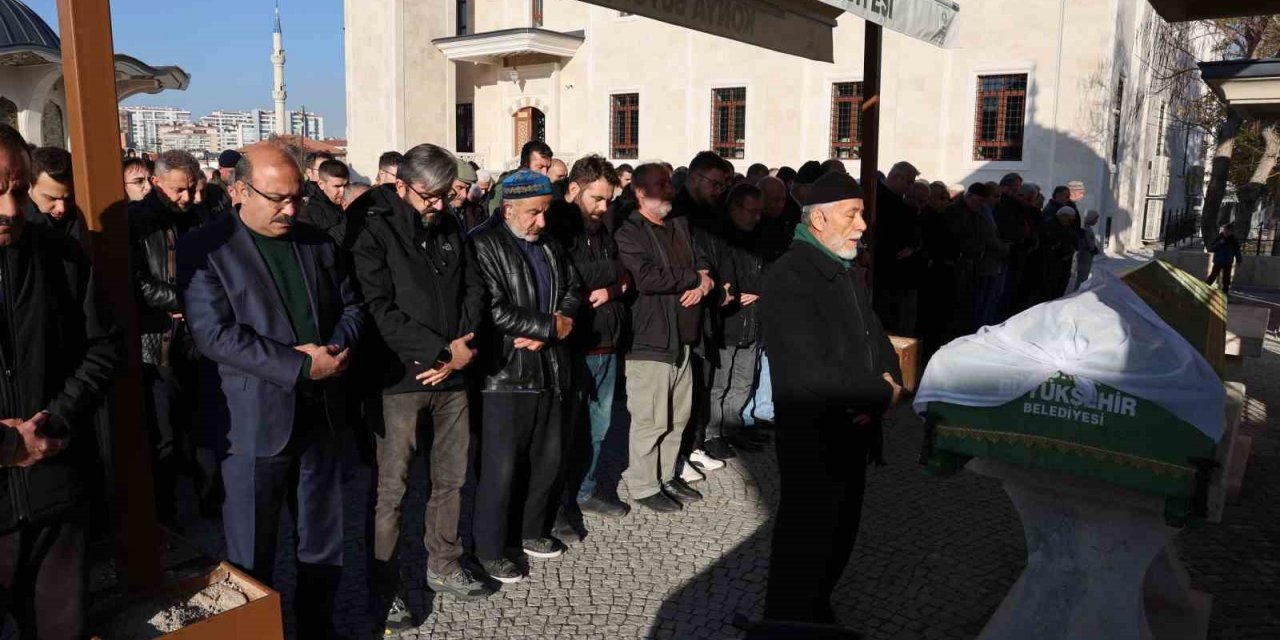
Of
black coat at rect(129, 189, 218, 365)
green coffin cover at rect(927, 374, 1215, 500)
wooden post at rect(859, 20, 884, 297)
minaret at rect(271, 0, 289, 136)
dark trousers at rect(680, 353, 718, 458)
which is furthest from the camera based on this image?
minaret at rect(271, 0, 289, 136)

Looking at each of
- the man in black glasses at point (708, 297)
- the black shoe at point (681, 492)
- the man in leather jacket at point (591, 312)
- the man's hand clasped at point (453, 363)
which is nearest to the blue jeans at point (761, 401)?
the man in black glasses at point (708, 297)

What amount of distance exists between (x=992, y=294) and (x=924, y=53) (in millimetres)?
12356

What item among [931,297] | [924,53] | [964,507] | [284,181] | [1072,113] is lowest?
[964,507]

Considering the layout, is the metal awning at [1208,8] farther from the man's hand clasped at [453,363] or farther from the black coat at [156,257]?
the black coat at [156,257]

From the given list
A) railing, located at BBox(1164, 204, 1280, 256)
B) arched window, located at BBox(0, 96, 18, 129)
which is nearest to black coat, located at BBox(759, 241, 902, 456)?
arched window, located at BBox(0, 96, 18, 129)

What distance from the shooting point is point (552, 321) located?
14.3ft

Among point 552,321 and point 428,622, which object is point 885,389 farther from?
point 428,622

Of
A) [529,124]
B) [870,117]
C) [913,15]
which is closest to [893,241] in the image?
[870,117]

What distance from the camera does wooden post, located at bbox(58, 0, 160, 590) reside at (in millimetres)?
2715

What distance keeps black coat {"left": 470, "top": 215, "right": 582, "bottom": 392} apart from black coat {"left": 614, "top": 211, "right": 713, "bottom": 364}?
982 millimetres

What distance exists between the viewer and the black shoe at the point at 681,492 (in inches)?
224

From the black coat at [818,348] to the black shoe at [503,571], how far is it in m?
1.58

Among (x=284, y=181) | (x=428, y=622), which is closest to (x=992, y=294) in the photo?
(x=428, y=622)

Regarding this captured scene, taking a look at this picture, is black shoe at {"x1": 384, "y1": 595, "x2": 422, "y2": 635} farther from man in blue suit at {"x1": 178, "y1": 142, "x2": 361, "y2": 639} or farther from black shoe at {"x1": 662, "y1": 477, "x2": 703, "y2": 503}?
black shoe at {"x1": 662, "y1": 477, "x2": 703, "y2": 503}
